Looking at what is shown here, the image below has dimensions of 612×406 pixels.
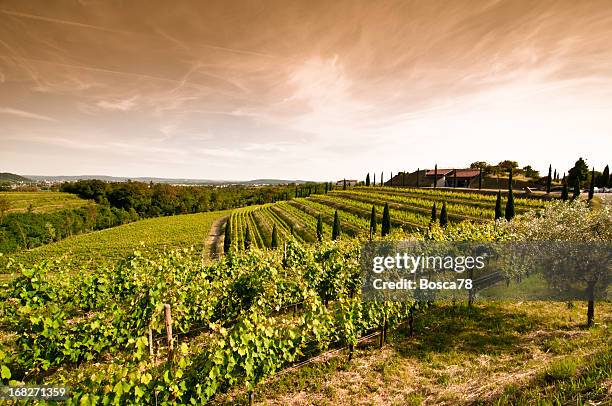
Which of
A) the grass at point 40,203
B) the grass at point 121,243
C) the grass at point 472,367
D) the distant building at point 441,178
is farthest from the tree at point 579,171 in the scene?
the grass at point 40,203

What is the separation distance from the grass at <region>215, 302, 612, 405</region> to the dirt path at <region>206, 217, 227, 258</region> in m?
36.1

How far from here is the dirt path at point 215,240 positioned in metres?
Result: 50.8

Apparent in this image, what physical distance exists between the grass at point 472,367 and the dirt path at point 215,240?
118 ft

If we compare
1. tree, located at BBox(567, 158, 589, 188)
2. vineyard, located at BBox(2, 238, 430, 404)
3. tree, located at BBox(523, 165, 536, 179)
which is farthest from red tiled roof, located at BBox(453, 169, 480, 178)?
vineyard, located at BBox(2, 238, 430, 404)

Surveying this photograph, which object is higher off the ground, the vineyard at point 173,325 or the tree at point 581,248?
the tree at point 581,248

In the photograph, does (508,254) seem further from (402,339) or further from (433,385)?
(433,385)

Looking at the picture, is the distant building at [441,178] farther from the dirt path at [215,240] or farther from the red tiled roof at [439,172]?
the dirt path at [215,240]

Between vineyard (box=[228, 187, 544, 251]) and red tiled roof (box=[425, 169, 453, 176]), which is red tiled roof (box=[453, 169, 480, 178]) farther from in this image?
vineyard (box=[228, 187, 544, 251])

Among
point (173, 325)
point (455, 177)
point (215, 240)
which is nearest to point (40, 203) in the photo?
point (215, 240)

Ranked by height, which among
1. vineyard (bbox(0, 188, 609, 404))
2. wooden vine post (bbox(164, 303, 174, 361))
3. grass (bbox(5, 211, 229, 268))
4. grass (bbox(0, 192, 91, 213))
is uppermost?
wooden vine post (bbox(164, 303, 174, 361))

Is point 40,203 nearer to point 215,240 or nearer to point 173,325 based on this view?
point 215,240

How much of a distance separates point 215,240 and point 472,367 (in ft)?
182

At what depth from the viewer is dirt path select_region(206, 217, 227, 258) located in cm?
5081

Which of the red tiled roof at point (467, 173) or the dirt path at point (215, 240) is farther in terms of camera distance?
the red tiled roof at point (467, 173)
